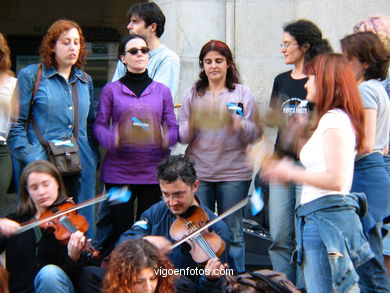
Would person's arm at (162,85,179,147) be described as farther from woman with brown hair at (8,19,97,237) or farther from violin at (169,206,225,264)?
violin at (169,206,225,264)

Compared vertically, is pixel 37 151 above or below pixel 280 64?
below

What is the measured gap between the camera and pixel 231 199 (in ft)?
14.5

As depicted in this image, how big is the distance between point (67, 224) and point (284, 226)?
1.30 m

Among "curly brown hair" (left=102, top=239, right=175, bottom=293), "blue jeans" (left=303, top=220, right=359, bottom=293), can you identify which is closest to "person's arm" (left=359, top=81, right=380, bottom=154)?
"blue jeans" (left=303, top=220, right=359, bottom=293)

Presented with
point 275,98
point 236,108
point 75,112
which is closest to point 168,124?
point 236,108

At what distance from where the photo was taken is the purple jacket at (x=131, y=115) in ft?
14.5

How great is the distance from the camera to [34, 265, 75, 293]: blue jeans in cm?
362

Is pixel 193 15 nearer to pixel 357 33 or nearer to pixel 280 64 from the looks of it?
pixel 280 64

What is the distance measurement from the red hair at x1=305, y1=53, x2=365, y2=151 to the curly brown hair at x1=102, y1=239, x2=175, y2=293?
0.97m

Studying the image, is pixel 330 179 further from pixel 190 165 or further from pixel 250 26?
pixel 250 26

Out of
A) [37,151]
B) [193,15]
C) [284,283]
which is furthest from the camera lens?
[193,15]

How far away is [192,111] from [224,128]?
0.31 m

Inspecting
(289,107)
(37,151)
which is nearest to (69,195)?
(37,151)

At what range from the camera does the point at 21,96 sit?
4.37 meters
